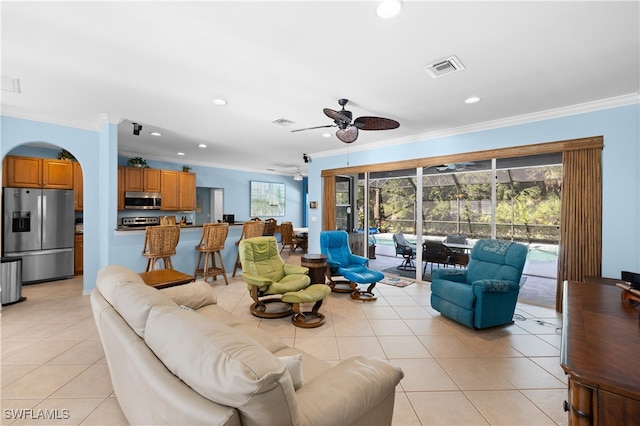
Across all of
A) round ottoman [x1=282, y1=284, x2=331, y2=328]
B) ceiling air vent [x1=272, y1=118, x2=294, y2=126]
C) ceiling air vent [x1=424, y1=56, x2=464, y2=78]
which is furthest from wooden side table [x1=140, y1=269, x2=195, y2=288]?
ceiling air vent [x1=424, y1=56, x2=464, y2=78]

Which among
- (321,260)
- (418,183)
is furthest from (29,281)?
(418,183)

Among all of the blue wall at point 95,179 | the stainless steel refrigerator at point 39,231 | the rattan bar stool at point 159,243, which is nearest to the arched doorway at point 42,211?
the stainless steel refrigerator at point 39,231

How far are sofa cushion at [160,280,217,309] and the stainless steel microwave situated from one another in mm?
4850

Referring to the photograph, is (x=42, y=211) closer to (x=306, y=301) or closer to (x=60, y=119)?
(x=60, y=119)

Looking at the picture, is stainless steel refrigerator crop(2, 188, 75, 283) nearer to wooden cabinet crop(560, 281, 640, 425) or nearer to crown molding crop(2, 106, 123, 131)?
crown molding crop(2, 106, 123, 131)

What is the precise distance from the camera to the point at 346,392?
116 centimetres

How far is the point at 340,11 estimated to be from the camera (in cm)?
191

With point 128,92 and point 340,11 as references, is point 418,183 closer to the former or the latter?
point 340,11

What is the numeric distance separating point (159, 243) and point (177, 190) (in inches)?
134

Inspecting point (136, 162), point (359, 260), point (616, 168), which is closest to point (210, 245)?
point (359, 260)

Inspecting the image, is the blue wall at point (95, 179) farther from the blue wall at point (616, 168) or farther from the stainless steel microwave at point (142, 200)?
the blue wall at point (616, 168)

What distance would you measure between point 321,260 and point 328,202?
98.5 inches

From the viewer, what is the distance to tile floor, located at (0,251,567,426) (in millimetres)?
1904

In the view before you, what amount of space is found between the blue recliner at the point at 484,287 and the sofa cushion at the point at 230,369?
9.40 ft
